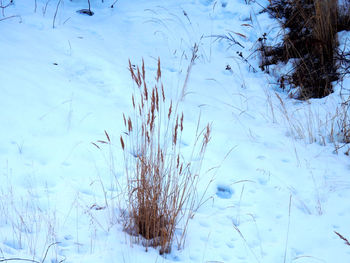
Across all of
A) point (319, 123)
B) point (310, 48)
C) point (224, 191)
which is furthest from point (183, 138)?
point (310, 48)

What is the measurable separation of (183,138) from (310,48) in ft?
7.00

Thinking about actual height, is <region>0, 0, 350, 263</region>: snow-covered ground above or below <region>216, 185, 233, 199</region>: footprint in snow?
above

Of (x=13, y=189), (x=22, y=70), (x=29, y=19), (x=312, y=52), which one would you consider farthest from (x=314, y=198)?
(x=29, y=19)

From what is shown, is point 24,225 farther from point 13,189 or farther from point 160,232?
point 160,232

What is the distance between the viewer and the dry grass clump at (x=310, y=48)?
437 cm

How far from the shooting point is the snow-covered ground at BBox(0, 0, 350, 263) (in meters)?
2.31

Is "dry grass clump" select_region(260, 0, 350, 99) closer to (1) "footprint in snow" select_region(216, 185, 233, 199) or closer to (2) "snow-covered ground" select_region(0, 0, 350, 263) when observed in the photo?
(2) "snow-covered ground" select_region(0, 0, 350, 263)

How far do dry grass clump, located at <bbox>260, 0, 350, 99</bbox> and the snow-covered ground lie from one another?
20 centimetres

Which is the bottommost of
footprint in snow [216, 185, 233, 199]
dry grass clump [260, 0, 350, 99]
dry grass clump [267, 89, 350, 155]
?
footprint in snow [216, 185, 233, 199]

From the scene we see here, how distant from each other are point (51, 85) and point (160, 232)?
1.96m

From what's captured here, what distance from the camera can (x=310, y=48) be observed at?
4.71 metres

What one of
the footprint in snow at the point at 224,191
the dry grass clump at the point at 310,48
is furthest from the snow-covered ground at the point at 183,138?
the dry grass clump at the point at 310,48

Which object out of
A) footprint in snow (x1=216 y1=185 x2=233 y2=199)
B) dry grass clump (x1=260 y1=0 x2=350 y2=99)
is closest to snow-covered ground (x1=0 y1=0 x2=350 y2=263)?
footprint in snow (x1=216 y1=185 x2=233 y2=199)

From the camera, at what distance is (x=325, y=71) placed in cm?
441
